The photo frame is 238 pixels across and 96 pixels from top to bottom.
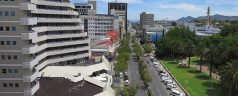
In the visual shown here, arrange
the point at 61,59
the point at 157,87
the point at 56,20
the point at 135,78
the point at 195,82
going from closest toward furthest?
the point at 157,87 → the point at 56,20 → the point at 195,82 → the point at 61,59 → the point at 135,78

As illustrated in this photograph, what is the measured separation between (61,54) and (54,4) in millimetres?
14585

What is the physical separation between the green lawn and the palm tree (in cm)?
934

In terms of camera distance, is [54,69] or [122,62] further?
[122,62]

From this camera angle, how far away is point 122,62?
120 m

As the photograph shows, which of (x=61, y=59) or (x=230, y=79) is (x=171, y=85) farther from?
(x=61, y=59)

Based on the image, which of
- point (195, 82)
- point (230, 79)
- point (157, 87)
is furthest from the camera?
point (195, 82)

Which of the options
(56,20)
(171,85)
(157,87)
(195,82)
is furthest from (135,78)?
(56,20)

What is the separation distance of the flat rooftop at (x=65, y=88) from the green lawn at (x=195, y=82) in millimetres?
26295

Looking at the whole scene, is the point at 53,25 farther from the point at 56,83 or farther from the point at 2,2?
the point at 2,2

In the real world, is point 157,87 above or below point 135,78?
below

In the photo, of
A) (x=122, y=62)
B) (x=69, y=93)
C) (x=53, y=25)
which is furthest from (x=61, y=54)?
(x=69, y=93)

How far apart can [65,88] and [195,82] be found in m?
44.6

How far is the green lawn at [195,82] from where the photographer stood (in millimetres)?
90306

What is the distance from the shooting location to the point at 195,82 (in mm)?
103750
